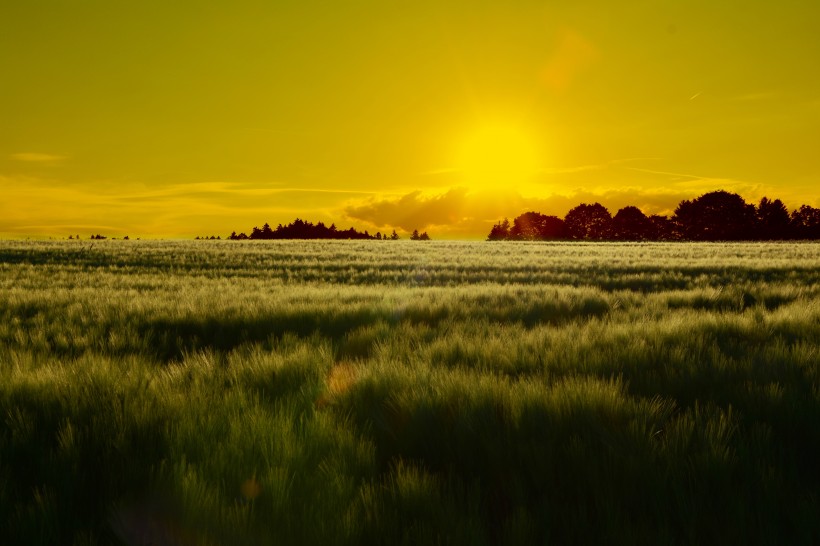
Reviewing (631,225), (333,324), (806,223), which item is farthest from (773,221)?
(333,324)

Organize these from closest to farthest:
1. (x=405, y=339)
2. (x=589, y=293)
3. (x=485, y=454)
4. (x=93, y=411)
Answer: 1. (x=485, y=454)
2. (x=93, y=411)
3. (x=405, y=339)
4. (x=589, y=293)

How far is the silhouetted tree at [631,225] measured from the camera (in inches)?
4437

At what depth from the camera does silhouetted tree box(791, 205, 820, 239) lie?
3986 inches

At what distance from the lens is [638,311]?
8.51 meters

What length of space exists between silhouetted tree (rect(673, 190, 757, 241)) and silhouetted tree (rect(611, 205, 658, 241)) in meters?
5.65

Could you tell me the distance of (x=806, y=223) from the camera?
102 metres

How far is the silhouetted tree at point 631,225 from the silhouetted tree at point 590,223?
164 centimetres

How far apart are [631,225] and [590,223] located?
810 centimetres

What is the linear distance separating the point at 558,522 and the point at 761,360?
123 inches

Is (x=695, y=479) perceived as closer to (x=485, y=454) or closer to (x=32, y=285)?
(x=485, y=454)

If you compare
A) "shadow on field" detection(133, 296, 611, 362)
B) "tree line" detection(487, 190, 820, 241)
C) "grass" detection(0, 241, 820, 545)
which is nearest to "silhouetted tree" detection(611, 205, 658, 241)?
"tree line" detection(487, 190, 820, 241)

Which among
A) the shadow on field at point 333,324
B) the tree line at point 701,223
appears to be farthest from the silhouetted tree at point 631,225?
the shadow on field at point 333,324

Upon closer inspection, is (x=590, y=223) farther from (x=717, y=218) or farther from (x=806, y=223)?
(x=806, y=223)

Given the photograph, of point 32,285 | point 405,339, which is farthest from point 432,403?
point 32,285
